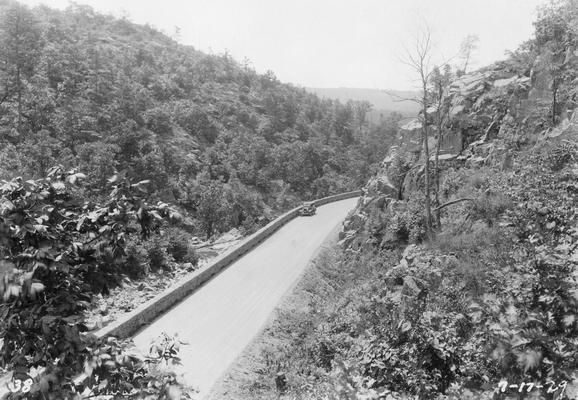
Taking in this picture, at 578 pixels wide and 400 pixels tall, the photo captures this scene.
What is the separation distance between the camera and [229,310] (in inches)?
625

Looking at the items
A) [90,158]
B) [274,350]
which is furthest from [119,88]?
[274,350]

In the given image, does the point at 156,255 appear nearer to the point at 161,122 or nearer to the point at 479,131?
the point at 479,131

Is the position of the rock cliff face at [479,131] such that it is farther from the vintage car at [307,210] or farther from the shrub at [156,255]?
Answer: the shrub at [156,255]

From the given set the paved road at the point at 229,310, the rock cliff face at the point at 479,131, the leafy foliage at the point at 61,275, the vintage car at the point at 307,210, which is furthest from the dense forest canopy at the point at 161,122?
the leafy foliage at the point at 61,275

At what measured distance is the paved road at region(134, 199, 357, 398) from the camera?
40.5ft

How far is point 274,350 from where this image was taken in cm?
1353

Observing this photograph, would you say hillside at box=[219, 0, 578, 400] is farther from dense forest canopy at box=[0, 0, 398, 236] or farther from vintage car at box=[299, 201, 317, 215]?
dense forest canopy at box=[0, 0, 398, 236]

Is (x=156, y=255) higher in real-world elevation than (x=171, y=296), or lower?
lower

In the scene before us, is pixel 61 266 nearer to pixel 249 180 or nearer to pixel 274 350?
pixel 274 350

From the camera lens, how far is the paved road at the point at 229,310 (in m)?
12.4

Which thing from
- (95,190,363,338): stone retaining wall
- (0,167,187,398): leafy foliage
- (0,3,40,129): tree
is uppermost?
(0,3,40,129): tree

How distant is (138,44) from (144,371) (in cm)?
9391

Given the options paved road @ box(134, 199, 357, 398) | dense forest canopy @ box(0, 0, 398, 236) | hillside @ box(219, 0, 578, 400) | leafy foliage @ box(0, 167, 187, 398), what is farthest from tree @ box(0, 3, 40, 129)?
leafy foliage @ box(0, 167, 187, 398)

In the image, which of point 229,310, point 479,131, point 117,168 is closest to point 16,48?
point 117,168
